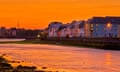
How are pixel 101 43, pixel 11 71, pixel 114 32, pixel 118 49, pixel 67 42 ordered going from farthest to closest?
pixel 114 32 < pixel 67 42 < pixel 101 43 < pixel 118 49 < pixel 11 71

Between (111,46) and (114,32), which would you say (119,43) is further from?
(114,32)

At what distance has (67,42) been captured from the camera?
503 feet

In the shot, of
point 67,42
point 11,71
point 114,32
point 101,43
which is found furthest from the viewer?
point 114,32

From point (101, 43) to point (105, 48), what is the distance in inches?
322

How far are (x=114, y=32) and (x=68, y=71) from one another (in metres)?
162

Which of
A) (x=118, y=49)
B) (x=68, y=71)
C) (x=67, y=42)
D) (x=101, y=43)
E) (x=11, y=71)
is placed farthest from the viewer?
(x=67, y=42)

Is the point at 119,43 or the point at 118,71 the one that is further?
the point at 119,43

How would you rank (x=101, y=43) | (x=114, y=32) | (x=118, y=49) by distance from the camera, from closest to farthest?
1. (x=118, y=49)
2. (x=101, y=43)
3. (x=114, y=32)

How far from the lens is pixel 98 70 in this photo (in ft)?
131

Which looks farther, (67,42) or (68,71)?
(67,42)

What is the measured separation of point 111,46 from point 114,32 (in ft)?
346

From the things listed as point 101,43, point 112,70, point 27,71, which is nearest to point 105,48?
point 101,43

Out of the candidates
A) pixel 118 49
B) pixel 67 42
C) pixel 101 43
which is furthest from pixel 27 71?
pixel 67 42

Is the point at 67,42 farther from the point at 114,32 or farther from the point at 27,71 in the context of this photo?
the point at 27,71
